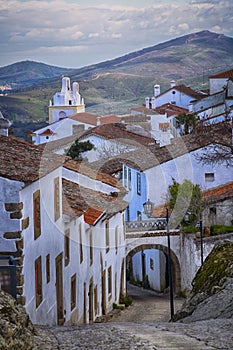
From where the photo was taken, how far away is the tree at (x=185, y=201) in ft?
124

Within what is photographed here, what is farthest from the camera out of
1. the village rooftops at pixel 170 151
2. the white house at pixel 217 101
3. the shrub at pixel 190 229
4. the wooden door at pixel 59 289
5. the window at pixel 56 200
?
the white house at pixel 217 101

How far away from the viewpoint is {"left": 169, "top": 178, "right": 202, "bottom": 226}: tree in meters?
37.8

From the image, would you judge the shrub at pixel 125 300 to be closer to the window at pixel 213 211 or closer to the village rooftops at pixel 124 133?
the window at pixel 213 211

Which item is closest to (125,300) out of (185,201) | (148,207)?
(185,201)

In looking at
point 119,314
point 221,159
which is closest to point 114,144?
point 221,159

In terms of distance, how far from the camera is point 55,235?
2208 cm

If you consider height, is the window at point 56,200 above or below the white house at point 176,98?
below

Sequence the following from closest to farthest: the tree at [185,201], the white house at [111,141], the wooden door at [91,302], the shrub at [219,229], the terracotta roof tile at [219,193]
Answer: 1. the wooden door at [91,302]
2. the shrub at [219,229]
3. the tree at [185,201]
4. the terracotta roof tile at [219,193]
5. the white house at [111,141]

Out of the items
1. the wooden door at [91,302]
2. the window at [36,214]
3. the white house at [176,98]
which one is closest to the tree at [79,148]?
the wooden door at [91,302]

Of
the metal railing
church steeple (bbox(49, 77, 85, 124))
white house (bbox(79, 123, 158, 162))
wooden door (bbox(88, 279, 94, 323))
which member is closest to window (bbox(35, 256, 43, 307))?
wooden door (bbox(88, 279, 94, 323))

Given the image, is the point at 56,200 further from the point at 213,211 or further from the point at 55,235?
the point at 213,211

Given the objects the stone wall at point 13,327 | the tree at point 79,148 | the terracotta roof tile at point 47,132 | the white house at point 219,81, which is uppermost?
the white house at point 219,81

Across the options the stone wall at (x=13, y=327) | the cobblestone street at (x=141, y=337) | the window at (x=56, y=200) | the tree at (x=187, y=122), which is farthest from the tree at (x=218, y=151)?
the stone wall at (x=13, y=327)

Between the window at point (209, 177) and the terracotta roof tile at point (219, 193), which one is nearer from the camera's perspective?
the terracotta roof tile at point (219, 193)
